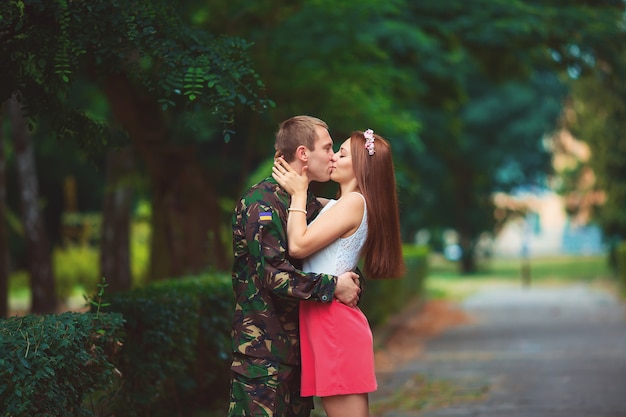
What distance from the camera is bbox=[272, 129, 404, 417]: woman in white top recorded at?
511 cm

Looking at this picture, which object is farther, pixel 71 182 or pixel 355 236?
pixel 71 182

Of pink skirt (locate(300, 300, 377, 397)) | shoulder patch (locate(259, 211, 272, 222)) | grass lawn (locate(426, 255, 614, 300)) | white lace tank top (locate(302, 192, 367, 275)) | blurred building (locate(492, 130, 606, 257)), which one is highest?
blurred building (locate(492, 130, 606, 257))

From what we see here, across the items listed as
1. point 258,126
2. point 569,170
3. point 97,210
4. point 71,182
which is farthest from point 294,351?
point 569,170

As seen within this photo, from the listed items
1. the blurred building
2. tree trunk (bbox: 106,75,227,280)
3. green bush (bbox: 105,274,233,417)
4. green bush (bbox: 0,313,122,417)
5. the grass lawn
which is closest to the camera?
green bush (bbox: 0,313,122,417)

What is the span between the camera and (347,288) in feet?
16.8

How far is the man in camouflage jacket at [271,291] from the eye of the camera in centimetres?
506

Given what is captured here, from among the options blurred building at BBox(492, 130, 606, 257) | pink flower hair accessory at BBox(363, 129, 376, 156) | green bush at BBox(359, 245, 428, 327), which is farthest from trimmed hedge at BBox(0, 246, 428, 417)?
blurred building at BBox(492, 130, 606, 257)

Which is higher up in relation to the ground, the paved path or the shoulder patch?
the shoulder patch

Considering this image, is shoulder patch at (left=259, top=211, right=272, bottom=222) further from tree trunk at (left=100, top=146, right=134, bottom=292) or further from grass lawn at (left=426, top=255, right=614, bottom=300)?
grass lawn at (left=426, top=255, right=614, bottom=300)

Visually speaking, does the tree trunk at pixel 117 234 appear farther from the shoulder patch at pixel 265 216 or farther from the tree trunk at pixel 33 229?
the shoulder patch at pixel 265 216

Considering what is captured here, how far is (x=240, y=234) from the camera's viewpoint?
5254 mm

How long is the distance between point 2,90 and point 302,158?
2.05 meters

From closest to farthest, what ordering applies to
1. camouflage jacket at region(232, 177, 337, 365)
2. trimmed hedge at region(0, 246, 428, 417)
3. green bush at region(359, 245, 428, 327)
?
trimmed hedge at region(0, 246, 428, 417)
camouflage jacket at region(232, 177, 337, 365)
green bush at region(359, 245, 428, 327)

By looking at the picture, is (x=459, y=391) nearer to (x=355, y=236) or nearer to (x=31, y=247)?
(x=355, y=236)
